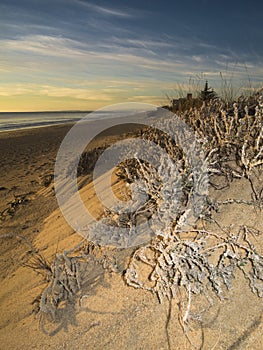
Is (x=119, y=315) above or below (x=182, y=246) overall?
below

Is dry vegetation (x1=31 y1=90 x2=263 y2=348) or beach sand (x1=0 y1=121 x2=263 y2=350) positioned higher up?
dry vegetation (x1=31 y1=90 x2=263 y2=348)

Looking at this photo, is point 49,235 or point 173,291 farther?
point 49,235

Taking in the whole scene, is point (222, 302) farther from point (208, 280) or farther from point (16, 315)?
point (16, 315)

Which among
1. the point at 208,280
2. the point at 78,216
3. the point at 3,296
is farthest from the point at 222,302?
the point at 78,216

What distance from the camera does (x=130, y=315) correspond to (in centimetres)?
223

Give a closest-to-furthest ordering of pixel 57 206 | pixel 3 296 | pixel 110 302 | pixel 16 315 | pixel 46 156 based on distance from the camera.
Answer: pixel 110 302
pixel 16 315
pixel 3 296
pixel 57 206
pixel 46 156

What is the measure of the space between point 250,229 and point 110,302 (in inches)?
47.9

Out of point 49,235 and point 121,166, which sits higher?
point 121,166

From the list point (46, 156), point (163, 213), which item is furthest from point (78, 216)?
point (46, 156)

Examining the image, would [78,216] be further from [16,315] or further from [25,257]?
[16,315]

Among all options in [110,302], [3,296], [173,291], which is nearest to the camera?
[173,291]

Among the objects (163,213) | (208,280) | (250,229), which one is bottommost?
(208,280)

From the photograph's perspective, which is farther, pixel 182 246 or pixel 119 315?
pixel 119 315

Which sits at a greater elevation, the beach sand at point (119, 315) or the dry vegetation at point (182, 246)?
the dry vegetation at point (182, 246)
